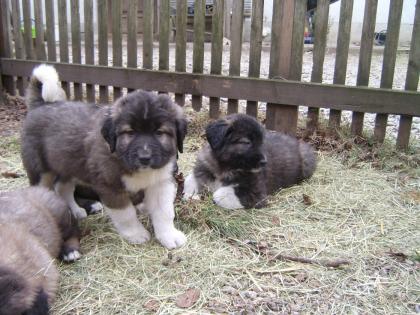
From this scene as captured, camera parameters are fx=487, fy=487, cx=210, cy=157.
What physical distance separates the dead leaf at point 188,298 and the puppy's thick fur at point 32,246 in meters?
0.69

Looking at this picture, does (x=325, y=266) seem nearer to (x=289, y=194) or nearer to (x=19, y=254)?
(x=289, y=194)

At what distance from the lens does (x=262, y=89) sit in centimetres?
570

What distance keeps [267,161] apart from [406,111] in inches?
74.5

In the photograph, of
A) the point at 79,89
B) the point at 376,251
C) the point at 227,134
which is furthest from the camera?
the point at 79,89

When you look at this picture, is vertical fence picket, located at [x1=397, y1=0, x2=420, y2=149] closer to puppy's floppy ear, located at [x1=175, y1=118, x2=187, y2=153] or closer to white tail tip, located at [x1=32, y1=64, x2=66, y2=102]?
puppy's floppy ear, located at [x1=175, y1=118, x2=187, y2=153]

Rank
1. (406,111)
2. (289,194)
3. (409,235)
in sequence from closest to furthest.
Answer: (409,235), (289,194), (406,111)

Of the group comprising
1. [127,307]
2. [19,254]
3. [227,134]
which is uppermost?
[227,134]

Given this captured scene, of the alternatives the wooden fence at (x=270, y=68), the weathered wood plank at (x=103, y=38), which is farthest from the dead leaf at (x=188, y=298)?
the weathered wood plank at (x=103, y=38)

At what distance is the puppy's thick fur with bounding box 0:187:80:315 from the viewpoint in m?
2.05

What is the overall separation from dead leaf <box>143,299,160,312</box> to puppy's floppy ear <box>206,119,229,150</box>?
1.71 m

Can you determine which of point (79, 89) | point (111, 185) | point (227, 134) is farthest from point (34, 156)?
point (79, 89)

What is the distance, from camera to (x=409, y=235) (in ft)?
11.7

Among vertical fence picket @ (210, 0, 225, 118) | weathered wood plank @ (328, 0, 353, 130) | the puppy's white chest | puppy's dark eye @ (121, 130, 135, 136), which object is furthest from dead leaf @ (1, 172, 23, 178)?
weathered wood plank @ (328, 0, 353, 130)

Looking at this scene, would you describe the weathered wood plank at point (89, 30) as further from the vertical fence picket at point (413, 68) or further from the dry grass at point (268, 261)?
the vertical fence picket at point (413, 68)
